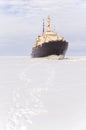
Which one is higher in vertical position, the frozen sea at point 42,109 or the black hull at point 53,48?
the frozen sea at point 42,109

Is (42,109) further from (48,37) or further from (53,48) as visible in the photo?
(48,37)

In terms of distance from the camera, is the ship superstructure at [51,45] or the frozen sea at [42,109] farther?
the ship superstructure at [51,45]

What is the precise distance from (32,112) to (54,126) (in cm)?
196

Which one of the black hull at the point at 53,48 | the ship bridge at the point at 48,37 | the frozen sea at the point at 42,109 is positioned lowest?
the black hull at the point at 53,48

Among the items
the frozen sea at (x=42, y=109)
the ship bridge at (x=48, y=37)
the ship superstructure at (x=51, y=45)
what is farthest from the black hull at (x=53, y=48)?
the frozen sea at (x=42, y=109)

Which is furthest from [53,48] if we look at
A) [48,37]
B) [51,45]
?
[48,37]

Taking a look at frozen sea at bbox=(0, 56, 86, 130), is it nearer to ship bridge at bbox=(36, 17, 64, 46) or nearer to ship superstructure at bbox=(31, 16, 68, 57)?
ship superstructure at bbox=(31, 16, 68, 57)

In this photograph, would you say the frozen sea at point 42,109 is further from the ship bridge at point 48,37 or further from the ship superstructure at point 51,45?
the ship bridge at point 48,37

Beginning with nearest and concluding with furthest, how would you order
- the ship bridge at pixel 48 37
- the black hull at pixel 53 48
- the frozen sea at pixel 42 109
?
the frozen sea at pixel 42 109
the black hull at pixel 53 48
the ship bridge at pixel 48 37

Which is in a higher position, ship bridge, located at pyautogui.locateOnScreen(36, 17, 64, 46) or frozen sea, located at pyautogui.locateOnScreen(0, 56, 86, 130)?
frozen sea, located at pyautogui.locateOnScreen(0, 56, 86, 130)

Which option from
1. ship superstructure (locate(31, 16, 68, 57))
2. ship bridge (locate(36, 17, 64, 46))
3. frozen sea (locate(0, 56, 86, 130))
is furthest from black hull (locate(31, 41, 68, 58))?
frozen sea (locate(0, 56, 86, 130))

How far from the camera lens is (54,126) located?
15828 mm

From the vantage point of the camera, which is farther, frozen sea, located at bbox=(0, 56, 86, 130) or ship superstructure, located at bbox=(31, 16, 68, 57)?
ship superstructure, located at bbox=(31, 16, 68, 57)

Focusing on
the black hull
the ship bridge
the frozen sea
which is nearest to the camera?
the frozen sea
